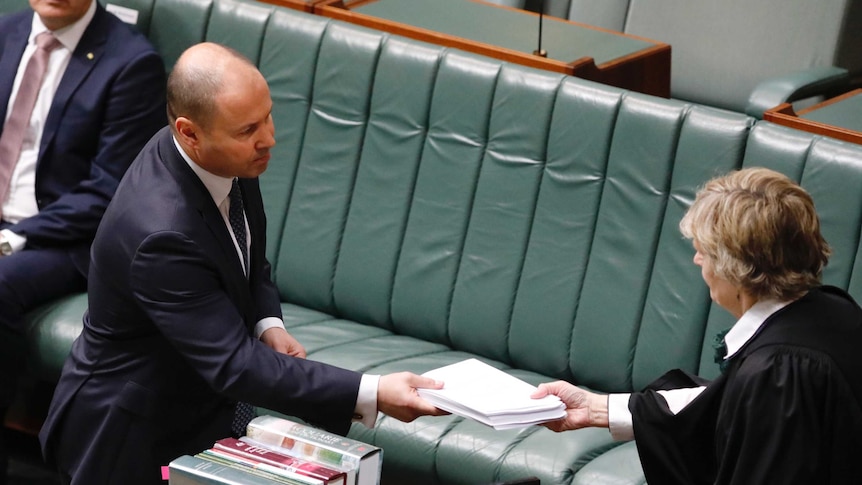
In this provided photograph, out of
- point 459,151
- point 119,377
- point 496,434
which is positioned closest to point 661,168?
point 459,151

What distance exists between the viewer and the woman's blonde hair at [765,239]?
6.87 feet

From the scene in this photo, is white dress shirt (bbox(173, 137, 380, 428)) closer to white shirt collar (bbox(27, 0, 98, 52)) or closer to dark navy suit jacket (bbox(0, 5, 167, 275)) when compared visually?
dark navy suit jacket (bbox(0, 5, 167, 275))

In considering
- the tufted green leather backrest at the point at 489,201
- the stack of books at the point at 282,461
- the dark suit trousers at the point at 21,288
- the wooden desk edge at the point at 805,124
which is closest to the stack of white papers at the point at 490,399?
the stack of books at the point at 282,461

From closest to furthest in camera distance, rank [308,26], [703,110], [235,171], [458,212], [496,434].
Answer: [235,171] < [496,434] < [703,110] < [458,212] < [308,26]

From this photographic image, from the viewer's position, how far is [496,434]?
2.94 meters

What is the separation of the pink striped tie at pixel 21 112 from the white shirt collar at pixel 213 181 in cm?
153

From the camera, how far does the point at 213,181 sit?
2363mm

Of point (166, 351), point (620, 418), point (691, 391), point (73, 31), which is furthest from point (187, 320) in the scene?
point (73, 31)

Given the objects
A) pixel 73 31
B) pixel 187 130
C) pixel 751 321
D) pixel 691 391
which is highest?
pixel 187 130

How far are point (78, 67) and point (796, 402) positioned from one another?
8.02ft

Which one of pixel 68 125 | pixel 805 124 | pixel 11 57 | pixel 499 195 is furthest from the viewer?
pixel 11 57

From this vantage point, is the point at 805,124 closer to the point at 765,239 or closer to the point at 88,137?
Answer: the point at 765,239

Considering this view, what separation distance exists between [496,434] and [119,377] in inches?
36.4

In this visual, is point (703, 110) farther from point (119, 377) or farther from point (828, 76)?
point (119, 377)
